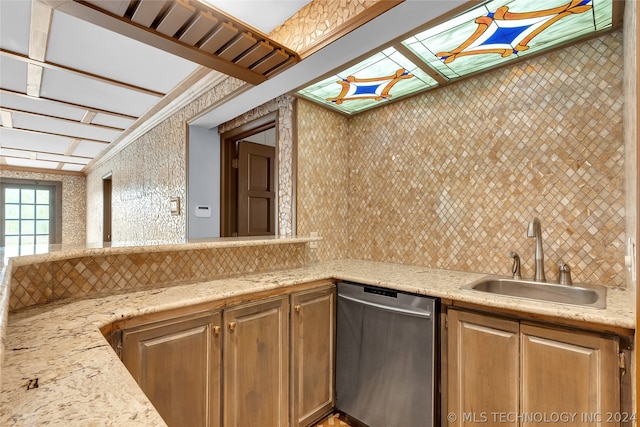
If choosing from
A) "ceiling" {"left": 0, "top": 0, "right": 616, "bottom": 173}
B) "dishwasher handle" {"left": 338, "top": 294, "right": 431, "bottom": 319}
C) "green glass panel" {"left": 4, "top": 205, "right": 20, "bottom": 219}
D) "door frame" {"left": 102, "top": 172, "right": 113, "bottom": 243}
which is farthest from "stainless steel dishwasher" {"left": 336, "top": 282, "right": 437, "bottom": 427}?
"green glass panel" {"left": 4, "top": 205, "right": 20, "bottom": 219}

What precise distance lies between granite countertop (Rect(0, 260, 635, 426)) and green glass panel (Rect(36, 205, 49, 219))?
304 inches

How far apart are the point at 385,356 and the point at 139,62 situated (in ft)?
8.75

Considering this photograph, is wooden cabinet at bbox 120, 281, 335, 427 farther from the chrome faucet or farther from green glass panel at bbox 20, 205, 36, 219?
green glass panel at bbox 20, 205, 36, 219

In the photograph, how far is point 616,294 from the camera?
151 centimetres

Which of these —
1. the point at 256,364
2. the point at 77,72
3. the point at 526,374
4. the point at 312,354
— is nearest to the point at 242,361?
the point at 256,364

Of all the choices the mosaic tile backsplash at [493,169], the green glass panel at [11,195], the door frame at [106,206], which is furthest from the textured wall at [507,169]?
the green glass panel at [11,195]

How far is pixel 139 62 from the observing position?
226 centimetres

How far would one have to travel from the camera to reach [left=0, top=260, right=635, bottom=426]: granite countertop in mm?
635

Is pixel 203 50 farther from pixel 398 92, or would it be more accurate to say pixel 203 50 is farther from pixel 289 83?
pixel 398 92

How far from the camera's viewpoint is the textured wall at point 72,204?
7191mm

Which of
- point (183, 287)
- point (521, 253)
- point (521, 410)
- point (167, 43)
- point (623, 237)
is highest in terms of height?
point (167, 43)

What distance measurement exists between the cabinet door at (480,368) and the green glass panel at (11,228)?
906 centimetres

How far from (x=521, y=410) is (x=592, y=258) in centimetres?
95

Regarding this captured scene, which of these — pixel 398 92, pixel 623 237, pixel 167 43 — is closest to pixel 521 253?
pixel 623 237
